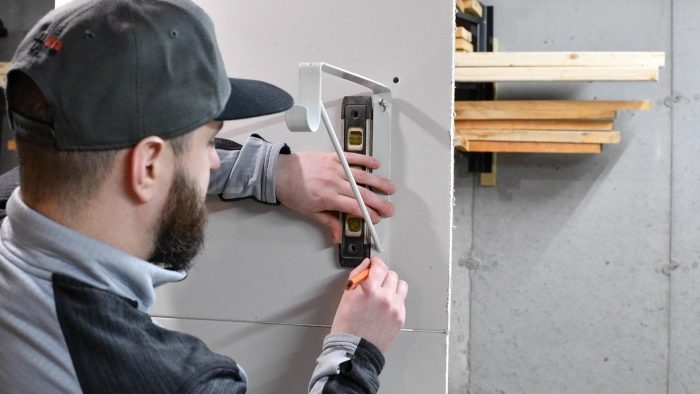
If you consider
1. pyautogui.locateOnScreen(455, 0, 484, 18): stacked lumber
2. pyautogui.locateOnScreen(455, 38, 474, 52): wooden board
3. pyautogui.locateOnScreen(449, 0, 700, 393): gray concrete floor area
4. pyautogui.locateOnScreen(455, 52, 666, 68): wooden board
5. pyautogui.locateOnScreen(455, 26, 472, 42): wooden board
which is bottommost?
pyautogui.locateOnScreen(449, 0, 700, 393): gray concrete floor area

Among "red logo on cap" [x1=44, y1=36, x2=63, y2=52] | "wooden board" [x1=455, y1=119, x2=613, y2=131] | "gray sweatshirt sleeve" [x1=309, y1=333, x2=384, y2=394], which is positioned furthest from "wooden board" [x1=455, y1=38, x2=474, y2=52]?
"red logo on cap" [x1=44, y1=36, x2=63, y2=52]

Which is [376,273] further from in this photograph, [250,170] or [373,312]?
[250,170]

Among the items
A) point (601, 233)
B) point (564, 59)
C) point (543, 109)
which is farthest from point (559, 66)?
point (601, 233)

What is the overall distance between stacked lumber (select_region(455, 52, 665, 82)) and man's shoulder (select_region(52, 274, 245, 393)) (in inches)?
62.4

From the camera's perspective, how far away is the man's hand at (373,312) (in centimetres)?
95


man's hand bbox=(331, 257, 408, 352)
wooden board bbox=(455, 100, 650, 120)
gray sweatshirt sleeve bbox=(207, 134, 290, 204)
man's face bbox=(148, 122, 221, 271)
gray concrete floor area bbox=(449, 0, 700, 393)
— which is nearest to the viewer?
man's face bbox=(148, 122, 221, 271)

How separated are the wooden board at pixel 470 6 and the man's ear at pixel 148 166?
1.62 m

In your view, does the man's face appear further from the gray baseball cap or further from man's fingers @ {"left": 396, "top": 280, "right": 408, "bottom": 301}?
man's fingers @ {"left": 396, "top": 280, "right": 408, "bottom": 301}

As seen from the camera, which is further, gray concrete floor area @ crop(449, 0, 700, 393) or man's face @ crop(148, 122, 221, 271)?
gray concrete floor area @ crop(449, 0, 700, 393)

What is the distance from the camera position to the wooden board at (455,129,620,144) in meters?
2.04

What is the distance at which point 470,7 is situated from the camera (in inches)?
83.8

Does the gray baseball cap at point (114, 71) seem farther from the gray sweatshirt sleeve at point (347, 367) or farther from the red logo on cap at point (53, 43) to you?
the gray sweatshirt sleeve at point (347, 367)

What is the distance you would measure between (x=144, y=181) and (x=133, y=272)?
103 mm

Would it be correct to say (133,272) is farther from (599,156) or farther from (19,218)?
(599,156)
